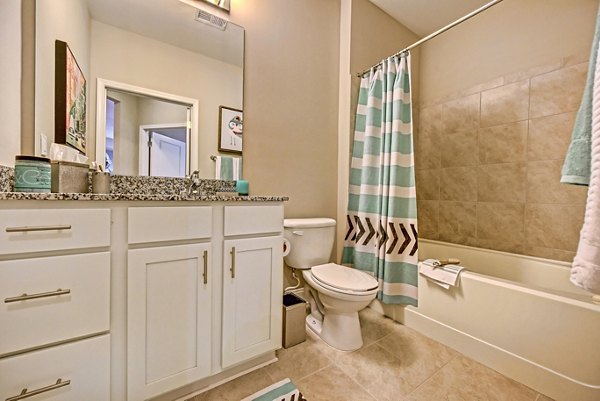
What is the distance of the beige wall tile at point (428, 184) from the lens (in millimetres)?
2318

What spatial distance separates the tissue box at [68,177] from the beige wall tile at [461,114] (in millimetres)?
2673

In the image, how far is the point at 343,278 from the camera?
4.78ft

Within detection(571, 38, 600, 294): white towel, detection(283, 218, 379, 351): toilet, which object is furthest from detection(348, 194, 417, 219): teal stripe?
detection(571, 38, 600, 294): white towel

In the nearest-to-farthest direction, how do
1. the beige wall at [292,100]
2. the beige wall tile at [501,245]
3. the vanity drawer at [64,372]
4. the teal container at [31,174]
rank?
the vanity drawer at [64,372] < the teal container at [31,174] < the beige wall at [292,100] < the beige wall tile at [501,245]

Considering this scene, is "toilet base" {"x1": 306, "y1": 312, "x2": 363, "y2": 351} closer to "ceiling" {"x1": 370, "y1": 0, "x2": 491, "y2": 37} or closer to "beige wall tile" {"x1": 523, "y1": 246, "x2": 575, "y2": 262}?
"beige wall tile" {"x1": 523, "y1": 246, "x2": 575, "y2": 262}

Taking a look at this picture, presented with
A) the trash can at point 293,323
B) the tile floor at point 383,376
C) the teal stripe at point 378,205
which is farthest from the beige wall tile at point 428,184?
the trash can at point 293,323

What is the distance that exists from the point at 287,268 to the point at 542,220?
1.85 meters

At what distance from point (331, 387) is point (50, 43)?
6.71 ft

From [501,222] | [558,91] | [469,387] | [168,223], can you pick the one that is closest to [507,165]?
[501,222]

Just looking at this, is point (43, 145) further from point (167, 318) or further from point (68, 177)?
point (167, 318)

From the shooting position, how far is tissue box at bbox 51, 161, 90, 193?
99cm

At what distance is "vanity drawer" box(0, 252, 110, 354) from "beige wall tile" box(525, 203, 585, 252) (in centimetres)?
253

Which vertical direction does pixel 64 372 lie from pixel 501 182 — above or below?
below

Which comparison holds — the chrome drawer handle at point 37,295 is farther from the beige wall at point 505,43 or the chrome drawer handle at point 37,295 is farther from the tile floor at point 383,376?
the beige wall at point 505,43
